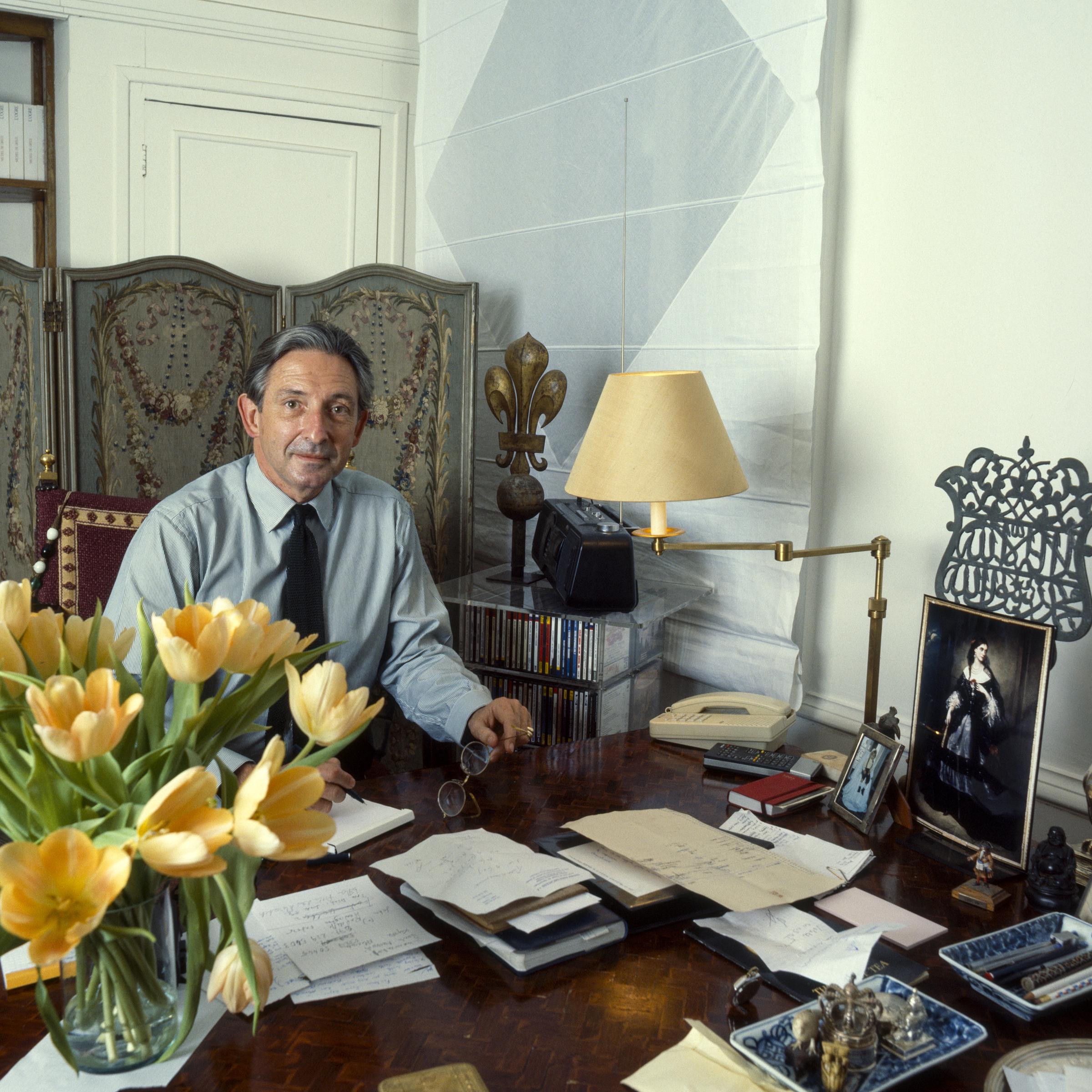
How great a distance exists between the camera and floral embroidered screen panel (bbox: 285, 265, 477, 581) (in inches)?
120

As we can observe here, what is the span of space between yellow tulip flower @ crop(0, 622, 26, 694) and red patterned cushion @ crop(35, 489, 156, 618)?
5.03ft

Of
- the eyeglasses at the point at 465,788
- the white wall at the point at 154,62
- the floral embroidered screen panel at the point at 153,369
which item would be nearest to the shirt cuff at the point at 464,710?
the eyeglasses at the point at 465,788

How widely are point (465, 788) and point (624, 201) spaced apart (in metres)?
1.76

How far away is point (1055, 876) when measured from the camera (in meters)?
1.41

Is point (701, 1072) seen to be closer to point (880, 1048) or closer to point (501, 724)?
point (880, 1048)

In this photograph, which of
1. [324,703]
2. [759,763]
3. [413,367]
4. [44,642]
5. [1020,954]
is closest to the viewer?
[324,703]

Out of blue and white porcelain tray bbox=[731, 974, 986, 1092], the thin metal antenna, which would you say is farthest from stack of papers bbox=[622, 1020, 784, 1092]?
the thin metal antenna

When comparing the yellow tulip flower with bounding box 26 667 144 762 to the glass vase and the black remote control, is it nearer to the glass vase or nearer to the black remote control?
the glass vase

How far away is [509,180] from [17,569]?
1.82 metres

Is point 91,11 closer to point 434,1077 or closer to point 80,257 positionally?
point 80,257

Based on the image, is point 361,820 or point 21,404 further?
point 21,404

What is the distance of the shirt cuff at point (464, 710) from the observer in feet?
6.37

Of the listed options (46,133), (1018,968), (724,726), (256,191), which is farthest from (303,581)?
(46,133)

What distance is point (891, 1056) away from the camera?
1.08 metres
